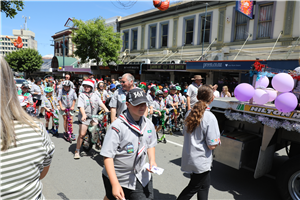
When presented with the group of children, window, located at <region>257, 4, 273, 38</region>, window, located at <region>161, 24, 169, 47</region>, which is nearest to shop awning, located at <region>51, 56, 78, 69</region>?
window, located at <region>161, 24, 169, 47</region>

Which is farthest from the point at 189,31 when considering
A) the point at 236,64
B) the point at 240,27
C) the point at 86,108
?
the point at 86,108

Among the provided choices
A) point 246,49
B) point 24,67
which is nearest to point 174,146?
point 246,49

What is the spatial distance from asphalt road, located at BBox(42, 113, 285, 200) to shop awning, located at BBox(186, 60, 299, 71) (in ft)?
23.8

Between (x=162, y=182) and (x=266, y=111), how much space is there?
2.28 metres

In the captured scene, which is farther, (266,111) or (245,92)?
(245,92)

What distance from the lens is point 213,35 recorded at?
15.8 meters

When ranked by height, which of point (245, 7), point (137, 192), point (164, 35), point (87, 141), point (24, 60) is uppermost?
point (245, 7)

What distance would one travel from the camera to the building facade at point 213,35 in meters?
12.4

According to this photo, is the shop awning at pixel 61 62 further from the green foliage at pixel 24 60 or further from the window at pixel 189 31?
the window at pixel 189 31

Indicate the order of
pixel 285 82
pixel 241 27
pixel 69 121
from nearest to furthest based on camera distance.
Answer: pixel 285 82, pixel 69 121, pixel 241 27

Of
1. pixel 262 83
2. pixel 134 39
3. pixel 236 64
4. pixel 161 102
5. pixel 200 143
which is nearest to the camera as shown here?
pixel 200 143

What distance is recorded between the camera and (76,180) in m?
4.09

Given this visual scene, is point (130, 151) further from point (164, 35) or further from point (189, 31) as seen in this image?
point (164, 35)

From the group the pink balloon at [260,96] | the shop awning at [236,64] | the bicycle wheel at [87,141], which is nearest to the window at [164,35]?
the shop awning at [236,64]
